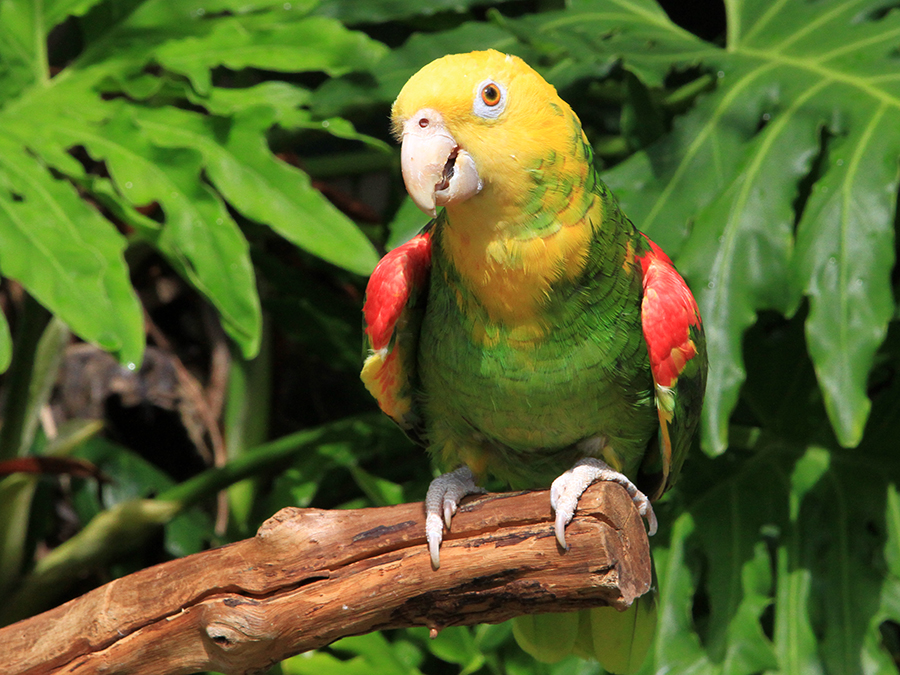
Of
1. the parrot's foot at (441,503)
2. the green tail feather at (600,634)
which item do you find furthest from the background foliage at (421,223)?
the parrot's foot at (441,503)

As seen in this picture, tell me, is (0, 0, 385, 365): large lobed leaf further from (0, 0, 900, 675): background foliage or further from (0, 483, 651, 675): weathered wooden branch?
(0, 483, 651, 675): weathered wooden branch

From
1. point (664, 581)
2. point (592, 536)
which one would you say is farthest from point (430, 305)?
point (664, 581)

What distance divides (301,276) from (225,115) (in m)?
0.73

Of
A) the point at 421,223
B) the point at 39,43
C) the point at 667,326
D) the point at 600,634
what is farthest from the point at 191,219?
the point at 600,634

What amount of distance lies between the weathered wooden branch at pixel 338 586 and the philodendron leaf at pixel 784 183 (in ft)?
1.57

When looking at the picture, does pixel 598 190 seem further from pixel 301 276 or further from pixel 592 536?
pixel 301 276

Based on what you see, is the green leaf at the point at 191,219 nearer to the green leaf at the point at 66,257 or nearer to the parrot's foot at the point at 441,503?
the green leaf at the point at 66,257

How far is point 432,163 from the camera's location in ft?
3.42

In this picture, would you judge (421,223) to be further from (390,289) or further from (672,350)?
(672,350)

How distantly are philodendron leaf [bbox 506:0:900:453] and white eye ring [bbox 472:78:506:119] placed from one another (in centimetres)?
62

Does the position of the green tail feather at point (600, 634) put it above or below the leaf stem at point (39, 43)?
below

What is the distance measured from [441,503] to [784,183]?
0.91 metres

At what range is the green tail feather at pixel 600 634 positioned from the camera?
1433mm

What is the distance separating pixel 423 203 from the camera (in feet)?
3.46
